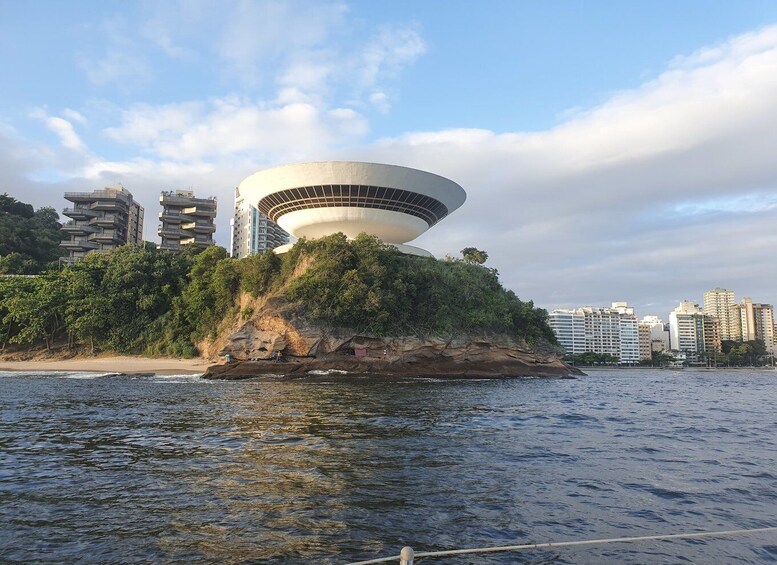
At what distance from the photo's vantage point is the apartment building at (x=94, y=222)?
81.2m

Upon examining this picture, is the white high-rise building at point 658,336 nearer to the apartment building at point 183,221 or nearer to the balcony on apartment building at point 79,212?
the apartment building at point 183,221

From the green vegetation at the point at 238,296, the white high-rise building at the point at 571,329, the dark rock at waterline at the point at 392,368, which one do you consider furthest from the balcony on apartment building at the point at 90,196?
the white high-rise building at the point at 571,329

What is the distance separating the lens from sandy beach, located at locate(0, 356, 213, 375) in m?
39.2

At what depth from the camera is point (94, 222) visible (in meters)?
82.4

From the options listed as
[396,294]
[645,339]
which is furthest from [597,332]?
[396,294]

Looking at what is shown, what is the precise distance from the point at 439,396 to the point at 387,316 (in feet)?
57.8

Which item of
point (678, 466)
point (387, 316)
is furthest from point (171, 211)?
point (678, 466)

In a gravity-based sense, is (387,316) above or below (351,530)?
above

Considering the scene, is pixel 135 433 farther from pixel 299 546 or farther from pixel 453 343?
pixel 453 343

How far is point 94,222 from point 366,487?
90.3m

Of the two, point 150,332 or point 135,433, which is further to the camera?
point 150,332

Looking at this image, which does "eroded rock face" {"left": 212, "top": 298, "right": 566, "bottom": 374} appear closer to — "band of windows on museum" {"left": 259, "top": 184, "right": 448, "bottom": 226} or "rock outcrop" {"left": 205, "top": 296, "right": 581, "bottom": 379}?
"rock outcrop" {"left": 205, "top": 296, "right": 581, "bottom": 379}

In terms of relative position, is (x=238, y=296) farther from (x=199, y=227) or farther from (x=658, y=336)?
(x=658, y=336)

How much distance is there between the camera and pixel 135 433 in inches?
444
